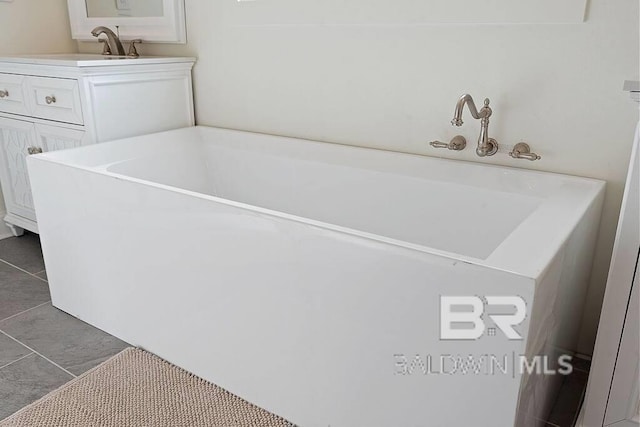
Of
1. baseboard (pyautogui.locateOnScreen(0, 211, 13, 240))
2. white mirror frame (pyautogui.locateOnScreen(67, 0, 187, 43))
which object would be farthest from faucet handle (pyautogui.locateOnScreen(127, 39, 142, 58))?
baseboard (pyautogui.locateOnScreen(0, 211, 13, 240))

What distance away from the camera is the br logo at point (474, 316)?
112cm

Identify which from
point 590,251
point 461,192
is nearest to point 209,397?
point 461,192

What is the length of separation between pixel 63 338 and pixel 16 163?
3.68 ft

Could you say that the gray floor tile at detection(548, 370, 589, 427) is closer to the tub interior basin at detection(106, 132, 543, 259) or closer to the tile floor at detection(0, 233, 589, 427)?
the tile floor at detection(0, 233, 589, 427)

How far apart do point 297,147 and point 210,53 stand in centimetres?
71

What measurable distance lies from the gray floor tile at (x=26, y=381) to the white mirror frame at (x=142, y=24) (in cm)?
162

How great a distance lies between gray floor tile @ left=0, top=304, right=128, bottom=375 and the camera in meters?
1.92

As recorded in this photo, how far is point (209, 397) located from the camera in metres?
1.72

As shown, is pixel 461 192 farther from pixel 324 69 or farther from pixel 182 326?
pixel 182 326

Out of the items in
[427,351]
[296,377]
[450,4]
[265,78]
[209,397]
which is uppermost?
[450,4]

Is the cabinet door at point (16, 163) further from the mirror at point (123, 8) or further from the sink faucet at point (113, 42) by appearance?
the mirror at point (123, 8)

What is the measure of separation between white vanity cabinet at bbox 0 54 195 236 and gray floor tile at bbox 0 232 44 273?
129 millimetres

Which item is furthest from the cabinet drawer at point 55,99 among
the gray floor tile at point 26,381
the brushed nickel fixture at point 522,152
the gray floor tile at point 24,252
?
the brushed nickel fixture at point 522,152

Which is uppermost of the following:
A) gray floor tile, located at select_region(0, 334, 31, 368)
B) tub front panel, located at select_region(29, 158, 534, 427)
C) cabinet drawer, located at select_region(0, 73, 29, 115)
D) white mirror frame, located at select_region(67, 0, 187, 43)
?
white mirror frame, located at select_region(67, 0, 187, 43)
